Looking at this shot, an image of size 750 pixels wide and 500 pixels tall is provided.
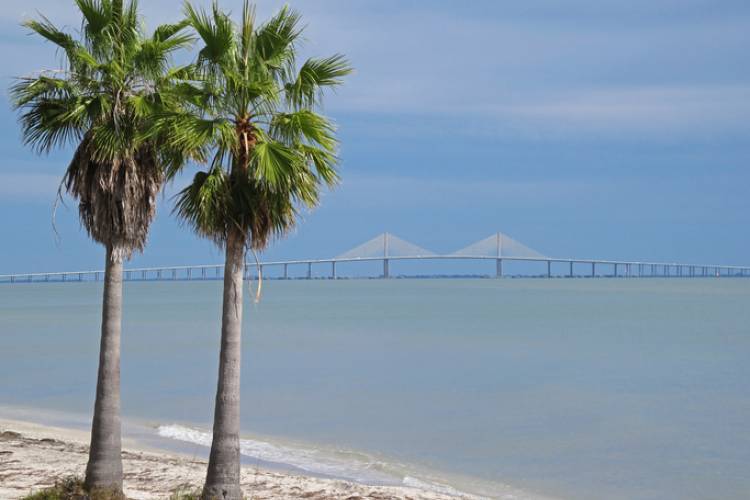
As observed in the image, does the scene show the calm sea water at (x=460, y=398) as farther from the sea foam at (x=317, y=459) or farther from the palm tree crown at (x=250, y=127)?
the palm tree crown at (x=250, y=127)

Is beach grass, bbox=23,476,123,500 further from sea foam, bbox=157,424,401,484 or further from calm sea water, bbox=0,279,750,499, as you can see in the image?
calm sea water, bbox=0,279,750,499

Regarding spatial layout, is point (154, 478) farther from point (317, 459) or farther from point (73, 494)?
point (317, 459)

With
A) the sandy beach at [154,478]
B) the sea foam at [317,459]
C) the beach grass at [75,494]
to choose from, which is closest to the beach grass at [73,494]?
the beach grass at [75,494]

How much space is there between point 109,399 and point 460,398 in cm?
1904

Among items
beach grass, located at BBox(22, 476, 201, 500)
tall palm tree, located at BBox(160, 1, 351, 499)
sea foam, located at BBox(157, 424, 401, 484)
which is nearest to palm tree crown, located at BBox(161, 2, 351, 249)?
tall palm tree, located at BBox(160, 1, 351, 499)

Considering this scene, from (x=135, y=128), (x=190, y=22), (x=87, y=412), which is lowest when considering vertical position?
(x=87, y=412)

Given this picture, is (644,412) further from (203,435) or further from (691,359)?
(691,359)

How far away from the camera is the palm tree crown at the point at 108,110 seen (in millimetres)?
10828

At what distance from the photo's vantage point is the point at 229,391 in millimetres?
10547

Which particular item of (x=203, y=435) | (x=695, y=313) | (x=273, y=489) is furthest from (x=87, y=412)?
(x=695, y=313)

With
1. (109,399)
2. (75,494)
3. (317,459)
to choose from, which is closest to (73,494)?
(75,494)

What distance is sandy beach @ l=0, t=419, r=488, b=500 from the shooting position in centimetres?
1298

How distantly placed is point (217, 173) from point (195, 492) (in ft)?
14.1

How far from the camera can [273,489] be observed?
1355 cm
